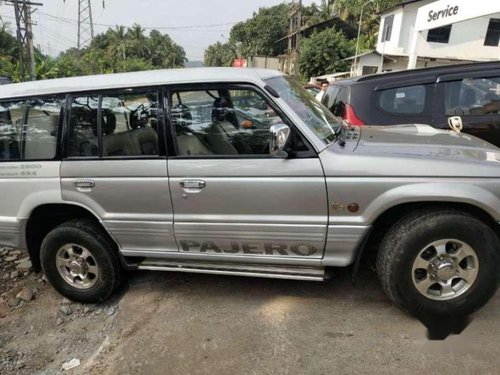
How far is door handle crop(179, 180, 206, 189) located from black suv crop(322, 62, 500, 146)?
2.78 meters

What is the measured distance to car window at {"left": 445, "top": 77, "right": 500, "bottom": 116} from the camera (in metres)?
5.14

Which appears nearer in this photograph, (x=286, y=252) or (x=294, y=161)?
(x=294, y=161)

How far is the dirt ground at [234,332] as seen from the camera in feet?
9.27

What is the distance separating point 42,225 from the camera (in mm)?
3799

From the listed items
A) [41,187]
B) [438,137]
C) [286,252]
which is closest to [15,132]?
[41,187]

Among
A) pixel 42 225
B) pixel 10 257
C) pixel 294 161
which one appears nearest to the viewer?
pixel 294 161

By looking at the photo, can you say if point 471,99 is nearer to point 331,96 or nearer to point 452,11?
point 331,96

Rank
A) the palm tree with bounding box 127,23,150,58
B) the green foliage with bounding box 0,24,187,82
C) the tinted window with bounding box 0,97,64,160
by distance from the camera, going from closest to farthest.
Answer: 1. the tinted window with bounding box 0,97,64,160
2. the green foliage with bounding box 0,24,187,82
3. the palm tree with bounding box 127,23,150,58

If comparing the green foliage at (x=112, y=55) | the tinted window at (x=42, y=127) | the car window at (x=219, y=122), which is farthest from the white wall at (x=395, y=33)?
the tinted window at (x=42, y=127)

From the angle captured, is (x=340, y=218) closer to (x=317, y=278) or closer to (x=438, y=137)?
(x=317, y=278)

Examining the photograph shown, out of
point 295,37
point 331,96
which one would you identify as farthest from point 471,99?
point 295,37

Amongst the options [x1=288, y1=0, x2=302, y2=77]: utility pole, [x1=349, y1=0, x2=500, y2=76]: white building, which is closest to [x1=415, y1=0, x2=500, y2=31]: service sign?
[x1=349, y1=0, x2=500, y2=76]: white building

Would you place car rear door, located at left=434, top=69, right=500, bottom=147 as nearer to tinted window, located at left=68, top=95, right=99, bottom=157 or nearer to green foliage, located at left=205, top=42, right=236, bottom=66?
tinted window, located at left=68, top=95, right=99, bottom=157

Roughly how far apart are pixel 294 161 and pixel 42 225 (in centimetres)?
234
